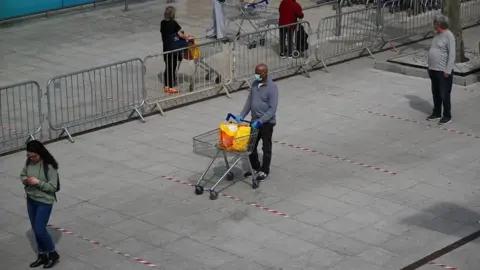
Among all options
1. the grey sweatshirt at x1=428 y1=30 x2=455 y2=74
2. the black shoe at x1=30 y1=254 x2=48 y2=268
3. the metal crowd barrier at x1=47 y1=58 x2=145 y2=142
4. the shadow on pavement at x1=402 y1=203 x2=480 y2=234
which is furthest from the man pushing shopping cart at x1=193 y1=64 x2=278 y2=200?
the grey sweatshirt at x1=428 y1=30 x2=455 y2=74

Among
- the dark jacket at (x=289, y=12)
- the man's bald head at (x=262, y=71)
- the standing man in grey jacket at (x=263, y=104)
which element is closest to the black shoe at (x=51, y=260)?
the standing man in grey jacket at (x=263, y=104)

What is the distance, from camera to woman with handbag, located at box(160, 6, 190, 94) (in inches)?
727

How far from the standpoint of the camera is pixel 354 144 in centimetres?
1616

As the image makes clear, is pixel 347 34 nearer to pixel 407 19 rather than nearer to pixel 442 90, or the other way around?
pixel 407 19

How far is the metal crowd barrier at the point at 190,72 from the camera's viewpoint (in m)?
18.4

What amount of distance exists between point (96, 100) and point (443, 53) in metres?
5.87

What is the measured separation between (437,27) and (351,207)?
463cm

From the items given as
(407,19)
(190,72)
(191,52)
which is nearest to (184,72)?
(190,72)

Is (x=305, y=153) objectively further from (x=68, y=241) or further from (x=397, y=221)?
(x=68, y=241)

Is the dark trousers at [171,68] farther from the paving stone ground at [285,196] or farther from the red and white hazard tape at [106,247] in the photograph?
the red and white hazard tape at [106,247]

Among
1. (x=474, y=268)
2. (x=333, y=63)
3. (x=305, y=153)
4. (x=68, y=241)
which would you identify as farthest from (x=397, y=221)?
(x=333, y=63)

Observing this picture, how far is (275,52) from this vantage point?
21250 millimetres

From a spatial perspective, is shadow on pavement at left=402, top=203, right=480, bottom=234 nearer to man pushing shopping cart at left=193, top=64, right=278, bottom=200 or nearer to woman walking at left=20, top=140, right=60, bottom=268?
man pushing shopping cart at left=193, top=64, right=278, bottom=200

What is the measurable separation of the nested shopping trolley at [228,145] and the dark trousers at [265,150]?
174 mm
